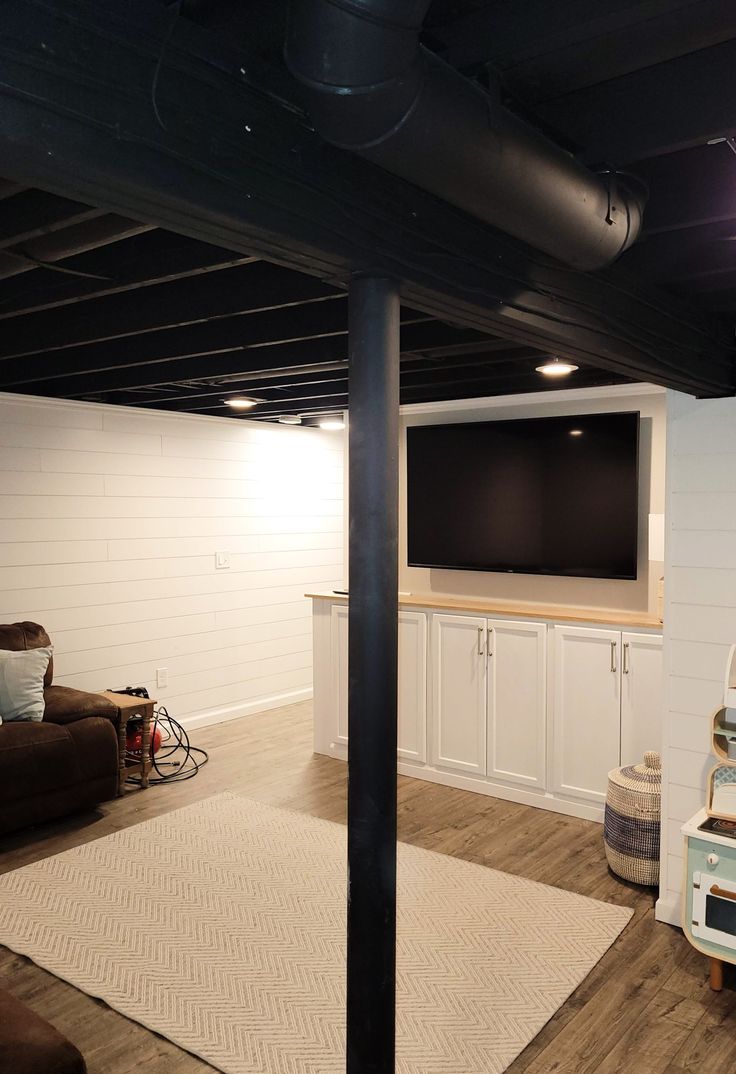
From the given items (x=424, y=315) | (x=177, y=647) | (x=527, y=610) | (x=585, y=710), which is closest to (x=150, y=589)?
(x=177, y=647)

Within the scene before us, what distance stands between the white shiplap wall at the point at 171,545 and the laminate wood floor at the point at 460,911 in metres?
0.73

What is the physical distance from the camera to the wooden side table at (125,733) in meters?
4.68

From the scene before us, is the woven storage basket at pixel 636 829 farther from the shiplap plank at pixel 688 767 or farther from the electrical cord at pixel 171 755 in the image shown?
the electrical cord at pixel 171 755

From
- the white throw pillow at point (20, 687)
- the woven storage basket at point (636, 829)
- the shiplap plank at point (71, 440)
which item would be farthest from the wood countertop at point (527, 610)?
the white throw pillow at point (20, 687)

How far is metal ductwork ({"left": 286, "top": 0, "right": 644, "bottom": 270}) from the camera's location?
0.97 m

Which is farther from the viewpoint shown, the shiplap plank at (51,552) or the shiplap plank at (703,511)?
the shiplap plank at (51,552)

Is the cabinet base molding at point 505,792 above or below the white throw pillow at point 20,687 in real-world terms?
below

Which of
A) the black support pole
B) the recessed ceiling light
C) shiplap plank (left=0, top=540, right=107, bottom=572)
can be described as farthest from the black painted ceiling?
shiplap plank (left=0, top=540, right=107, bottom=572)

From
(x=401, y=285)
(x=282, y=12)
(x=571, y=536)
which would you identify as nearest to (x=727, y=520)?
(x=571, y=536)

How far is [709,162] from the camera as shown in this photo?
1.83 m

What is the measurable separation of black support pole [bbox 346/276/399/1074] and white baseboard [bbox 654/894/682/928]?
2.18 meters

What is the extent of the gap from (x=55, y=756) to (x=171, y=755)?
1399 millimetres

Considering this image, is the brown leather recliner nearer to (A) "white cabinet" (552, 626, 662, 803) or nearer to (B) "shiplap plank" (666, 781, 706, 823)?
(A) "white cabinet" (552, 626, 662, 803)

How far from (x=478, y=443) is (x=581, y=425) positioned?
65cm
